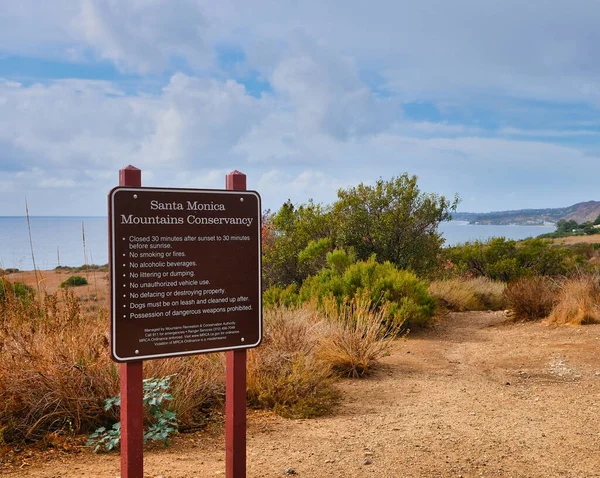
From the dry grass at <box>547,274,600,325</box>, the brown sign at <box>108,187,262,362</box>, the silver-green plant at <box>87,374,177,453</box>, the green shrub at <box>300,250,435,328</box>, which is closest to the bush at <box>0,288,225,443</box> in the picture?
the silver-green plant at <box>87,374,177,453</box>

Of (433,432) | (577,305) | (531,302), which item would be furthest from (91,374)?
(531,302)

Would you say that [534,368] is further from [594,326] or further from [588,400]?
[594,326]

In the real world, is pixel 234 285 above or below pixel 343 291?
above

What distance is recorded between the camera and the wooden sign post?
393 cm

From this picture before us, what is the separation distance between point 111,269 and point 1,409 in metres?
2.71

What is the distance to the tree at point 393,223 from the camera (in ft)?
55.5

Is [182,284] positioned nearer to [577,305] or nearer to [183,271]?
[183,271]

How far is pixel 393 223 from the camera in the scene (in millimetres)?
16891

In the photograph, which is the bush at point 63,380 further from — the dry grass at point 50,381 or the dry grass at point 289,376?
the dry grass at point 289,376

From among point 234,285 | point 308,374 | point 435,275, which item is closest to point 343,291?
point 308,374

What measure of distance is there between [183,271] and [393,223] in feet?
43.3

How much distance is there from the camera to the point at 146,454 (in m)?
5.42

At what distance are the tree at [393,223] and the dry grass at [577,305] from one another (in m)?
4.39

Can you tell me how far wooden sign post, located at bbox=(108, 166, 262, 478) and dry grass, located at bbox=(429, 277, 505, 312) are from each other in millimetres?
11813
